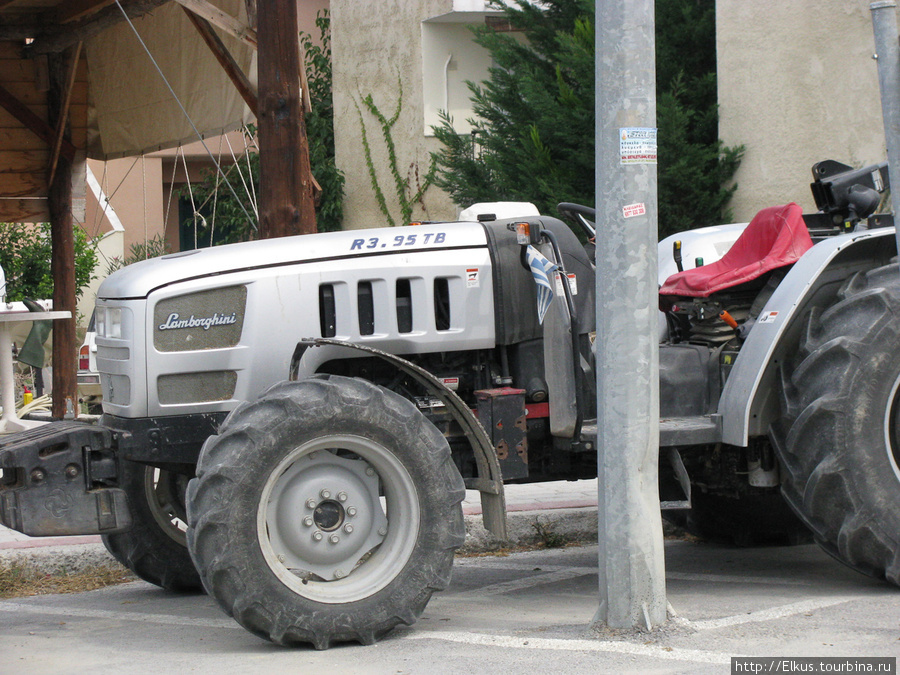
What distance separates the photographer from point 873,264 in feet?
17.7

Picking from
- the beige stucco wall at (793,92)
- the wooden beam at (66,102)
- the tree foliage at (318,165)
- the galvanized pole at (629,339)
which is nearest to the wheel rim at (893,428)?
the galvanized pole at (629,339)

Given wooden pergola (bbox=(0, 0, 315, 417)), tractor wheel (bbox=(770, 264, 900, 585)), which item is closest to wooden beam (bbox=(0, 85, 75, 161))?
wooden pergola (bbox=(0, 0, 315, 417))

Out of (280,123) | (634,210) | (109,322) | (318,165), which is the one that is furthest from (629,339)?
(318,165)

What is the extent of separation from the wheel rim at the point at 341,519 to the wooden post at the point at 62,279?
785 cm

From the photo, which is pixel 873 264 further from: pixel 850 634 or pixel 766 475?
pixel 850 634

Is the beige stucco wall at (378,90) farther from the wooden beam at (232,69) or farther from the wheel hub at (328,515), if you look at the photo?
the wheel hub at (328,515)

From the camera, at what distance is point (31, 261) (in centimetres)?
1731

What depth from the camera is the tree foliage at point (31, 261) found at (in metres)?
17.1

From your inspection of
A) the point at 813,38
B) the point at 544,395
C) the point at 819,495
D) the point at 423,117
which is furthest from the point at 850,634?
the point at 423,117

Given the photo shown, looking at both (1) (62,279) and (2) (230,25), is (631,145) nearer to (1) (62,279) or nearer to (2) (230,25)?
(2) (230,25)

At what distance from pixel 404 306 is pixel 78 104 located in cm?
829

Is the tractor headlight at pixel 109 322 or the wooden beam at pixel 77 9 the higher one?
the wooden beam at pixel 77 9

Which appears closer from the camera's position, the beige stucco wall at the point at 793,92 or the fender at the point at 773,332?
the fender at the point at 773,332

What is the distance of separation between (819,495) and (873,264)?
4.09ft
